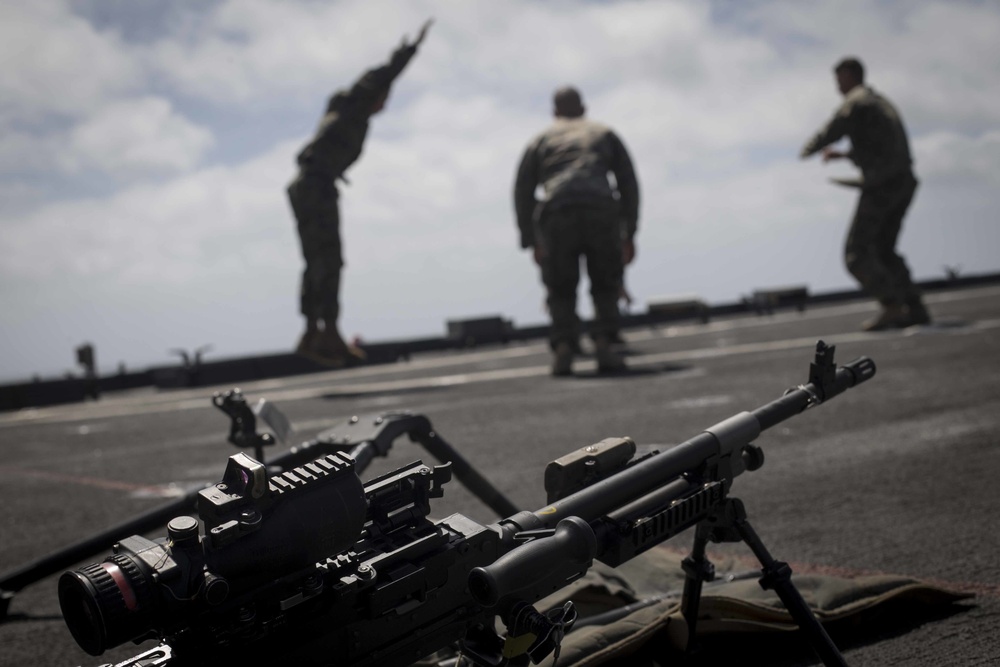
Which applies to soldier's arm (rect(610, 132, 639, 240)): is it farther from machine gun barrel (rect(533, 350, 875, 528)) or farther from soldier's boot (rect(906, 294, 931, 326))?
machine gun barrel (rect(533, 350, 875, 528))

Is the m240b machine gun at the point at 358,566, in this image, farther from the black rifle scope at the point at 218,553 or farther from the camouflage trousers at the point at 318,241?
the camouflage trousers at the point at 318,241

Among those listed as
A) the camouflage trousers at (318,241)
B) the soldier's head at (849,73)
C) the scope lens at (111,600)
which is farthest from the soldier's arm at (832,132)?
the scope lens at (111,600)

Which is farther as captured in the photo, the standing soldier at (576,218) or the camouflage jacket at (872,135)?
the camouflage jacket at (872,135)

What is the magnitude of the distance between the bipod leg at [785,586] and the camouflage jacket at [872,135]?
10.5 meters

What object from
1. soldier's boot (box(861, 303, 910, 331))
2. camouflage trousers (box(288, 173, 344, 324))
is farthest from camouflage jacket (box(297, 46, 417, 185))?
soldier's boot (box(861, 303, 910, 331))

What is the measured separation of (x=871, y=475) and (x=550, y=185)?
6296 mm

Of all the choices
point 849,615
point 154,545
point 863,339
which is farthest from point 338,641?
point 863,339

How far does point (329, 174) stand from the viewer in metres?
13.1

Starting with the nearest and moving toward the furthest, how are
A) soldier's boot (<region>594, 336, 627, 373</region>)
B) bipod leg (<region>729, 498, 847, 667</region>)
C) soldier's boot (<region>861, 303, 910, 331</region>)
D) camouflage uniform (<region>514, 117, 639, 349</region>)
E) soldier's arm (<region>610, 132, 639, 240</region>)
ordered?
1. bipod leg (<region>729, 498, 847, 667</region>)
2. camouflage uniform (<region>514, 117, 639, 349</region>)
3. soldier's boot (<region>594, 336, 627, 373</region>)
4. soldier's arm (<region>610, 132, 639, 240</region>)
5. soldier's boot (<region>861, 303, 910, 331</region>)

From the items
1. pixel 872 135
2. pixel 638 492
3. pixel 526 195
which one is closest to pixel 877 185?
pixel 872 135

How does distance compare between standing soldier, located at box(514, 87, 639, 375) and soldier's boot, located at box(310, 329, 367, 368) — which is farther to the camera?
soldier's boot, located at box(310, 329, 367, 368)

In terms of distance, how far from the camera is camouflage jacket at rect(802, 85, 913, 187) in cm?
1149

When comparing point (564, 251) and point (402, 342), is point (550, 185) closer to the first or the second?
point (564, 251)

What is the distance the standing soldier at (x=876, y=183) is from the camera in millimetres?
11531
